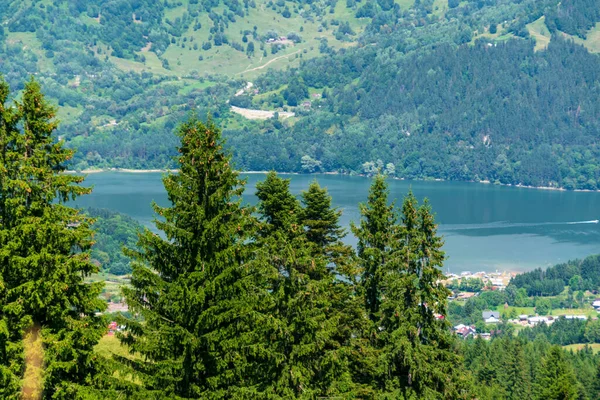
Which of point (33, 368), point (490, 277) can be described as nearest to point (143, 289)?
point (33, 368)

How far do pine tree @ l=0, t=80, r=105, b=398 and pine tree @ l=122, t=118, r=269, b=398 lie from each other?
1148mm

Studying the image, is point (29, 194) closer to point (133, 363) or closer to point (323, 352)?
point (133, 363)

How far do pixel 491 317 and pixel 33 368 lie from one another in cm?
11763

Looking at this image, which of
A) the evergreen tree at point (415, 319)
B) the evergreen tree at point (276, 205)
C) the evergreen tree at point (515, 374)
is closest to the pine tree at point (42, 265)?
the evergreen tree at point (276, 205)

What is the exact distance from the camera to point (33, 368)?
1892 centimetres

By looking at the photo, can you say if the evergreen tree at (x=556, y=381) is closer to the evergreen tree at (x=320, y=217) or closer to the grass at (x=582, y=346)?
the evergreen tree at (x=320, y=217)

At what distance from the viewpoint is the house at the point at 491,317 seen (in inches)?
5049

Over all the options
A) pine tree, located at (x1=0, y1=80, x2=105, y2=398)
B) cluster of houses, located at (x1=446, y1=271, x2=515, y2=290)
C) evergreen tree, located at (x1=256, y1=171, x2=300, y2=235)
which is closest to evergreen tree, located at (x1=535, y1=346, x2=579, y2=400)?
evergreen tree, located at (x1=256, y1=171, x2=300, y2=235)

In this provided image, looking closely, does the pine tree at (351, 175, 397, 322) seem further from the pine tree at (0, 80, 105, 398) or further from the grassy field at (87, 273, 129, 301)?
the grassy field at (87, 273, 129, 301)

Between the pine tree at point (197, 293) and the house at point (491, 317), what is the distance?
112 m

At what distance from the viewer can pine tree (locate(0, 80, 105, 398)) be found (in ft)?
61.2

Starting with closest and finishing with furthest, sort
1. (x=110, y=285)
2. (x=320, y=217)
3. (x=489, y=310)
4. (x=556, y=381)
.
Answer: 1. (x=320, y=217)
2. (x=556, y=381)
3. (x=110, y=285)
4. (x=489, y=310)

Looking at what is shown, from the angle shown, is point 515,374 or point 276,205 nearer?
point 276,205

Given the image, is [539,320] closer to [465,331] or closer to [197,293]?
[465,331]
